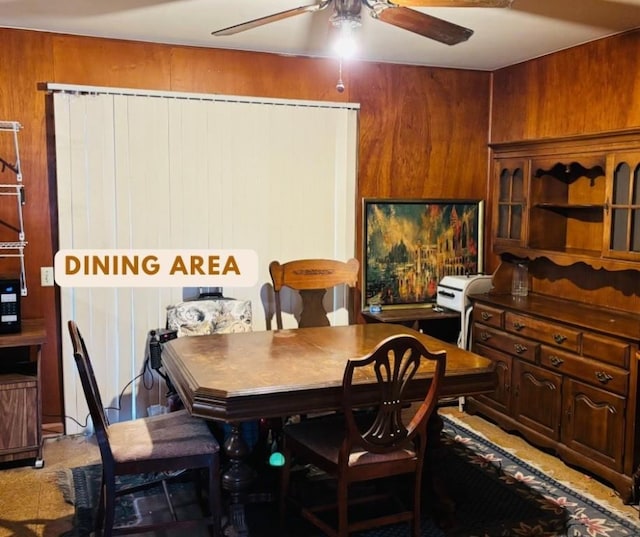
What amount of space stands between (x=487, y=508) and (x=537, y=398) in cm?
88

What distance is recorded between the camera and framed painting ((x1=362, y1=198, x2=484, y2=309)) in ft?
14.8

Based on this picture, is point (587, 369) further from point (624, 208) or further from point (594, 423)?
point (624, 208)

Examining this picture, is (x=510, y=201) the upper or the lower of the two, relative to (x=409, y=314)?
upper

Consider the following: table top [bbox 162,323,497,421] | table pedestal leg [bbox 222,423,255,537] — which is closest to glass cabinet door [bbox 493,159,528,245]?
table top [bbox 162,323,497,421]

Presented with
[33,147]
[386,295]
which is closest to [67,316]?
[33,147]

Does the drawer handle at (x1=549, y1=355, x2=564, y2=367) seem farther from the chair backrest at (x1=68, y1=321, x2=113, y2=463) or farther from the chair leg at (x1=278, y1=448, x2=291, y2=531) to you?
the chair backrest at (x1=68, y1=321, x2=113, y2=463)

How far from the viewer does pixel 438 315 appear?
4.36 m

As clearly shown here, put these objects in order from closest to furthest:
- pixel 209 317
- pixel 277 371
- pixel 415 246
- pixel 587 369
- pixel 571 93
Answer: pixel 277 371, pixel 587 369, pixel 209 317, pixel 571 93, pixel 415 246

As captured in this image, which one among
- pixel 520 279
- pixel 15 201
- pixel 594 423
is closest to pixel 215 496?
pixel 594 423

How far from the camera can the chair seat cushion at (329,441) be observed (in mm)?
2498

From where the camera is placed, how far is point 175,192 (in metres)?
3.99

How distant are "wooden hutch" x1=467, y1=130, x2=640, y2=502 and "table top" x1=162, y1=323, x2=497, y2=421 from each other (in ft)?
2.69

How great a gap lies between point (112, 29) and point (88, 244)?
4.04ft
